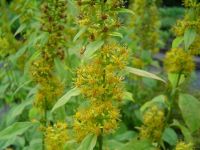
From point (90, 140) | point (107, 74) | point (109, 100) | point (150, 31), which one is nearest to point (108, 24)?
point (107, 74)

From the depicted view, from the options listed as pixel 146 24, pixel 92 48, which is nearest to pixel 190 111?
pixel 92 48

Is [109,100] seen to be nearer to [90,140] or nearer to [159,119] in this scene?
[90,140]

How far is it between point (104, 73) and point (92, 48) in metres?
0.16

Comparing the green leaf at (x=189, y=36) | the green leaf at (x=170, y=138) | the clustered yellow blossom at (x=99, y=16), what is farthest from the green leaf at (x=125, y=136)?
the clustered yellow blossom at (x=99, y=16)

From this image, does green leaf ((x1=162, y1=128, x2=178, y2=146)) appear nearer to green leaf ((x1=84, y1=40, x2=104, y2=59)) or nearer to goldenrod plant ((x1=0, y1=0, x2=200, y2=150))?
goldenrod plant ((x1=0, y1=0, x2=200, y2=150))

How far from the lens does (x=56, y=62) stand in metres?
3.12

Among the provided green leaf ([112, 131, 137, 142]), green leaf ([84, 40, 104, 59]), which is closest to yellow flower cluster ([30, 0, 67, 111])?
green leaf ([84, 40, 104, 59])

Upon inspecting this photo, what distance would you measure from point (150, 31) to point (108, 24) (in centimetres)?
321

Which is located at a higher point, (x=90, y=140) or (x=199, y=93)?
(x=90, y=140)

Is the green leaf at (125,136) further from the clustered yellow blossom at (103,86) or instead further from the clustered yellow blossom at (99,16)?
the clustered yellow blossom at (99,16)

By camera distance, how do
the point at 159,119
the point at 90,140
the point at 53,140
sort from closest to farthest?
the point at 90,140, the point at 53,140, the point at 159,119

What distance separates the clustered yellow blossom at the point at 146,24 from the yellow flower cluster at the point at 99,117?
123 inches

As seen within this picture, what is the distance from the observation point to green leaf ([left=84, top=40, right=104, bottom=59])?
2.18 m

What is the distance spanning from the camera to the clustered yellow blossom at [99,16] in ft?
7.28
